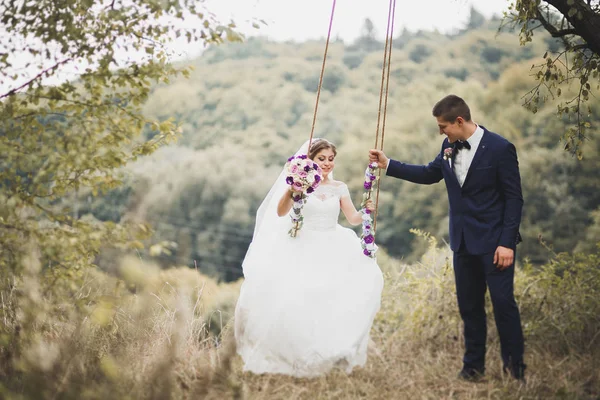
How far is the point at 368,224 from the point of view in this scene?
3752mm

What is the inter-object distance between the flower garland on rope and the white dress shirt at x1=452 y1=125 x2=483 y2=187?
0.55 m

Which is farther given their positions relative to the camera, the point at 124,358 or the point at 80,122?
the point at 80,122

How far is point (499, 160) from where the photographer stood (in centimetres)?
333

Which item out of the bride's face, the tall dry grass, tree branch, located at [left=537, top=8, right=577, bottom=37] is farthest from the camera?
the bride's face

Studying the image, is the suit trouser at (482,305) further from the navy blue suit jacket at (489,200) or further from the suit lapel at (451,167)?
the suit lapel at (451,167)

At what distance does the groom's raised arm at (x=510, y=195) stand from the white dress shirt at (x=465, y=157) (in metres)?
0.19

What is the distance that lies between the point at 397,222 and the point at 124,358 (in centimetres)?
3186

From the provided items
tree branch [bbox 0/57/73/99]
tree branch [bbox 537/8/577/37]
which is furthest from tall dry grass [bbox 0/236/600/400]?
tree branch [bbox 537/8/577/37]

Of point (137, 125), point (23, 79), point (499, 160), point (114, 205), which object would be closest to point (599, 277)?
point (499, 160)

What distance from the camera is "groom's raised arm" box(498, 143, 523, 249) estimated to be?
10.8ft

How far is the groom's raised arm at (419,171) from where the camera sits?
3.80 meters

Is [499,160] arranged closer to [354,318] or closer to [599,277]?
[354,318]

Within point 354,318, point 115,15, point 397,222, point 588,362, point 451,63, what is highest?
point 451,63

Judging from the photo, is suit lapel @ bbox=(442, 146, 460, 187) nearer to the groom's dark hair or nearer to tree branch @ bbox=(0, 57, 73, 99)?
the groom's dark hair
